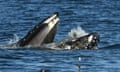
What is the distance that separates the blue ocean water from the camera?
3050 cm

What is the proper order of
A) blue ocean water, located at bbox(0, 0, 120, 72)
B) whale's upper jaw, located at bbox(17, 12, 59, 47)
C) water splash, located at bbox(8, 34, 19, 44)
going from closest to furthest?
blue ocean water, located at bbox(0, 0, 120, 72) → whale's upper jaw, located at bbox(17, 12, 59, 47) → water splash, located at bbox(8, 34, 19, 44)

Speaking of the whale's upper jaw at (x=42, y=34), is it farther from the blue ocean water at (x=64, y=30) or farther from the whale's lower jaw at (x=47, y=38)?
the blue ocean water at (x=64, y=30)

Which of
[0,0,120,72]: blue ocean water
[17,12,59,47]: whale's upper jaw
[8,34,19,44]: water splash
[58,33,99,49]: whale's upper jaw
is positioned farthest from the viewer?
[8,34,19,44]: water splash

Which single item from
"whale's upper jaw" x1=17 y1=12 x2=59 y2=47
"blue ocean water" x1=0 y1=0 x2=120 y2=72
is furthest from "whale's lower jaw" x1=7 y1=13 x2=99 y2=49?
"blue ocean water" x1=0 y1=0 x2=120 y2=72

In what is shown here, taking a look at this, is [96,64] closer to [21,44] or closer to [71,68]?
[71,68]

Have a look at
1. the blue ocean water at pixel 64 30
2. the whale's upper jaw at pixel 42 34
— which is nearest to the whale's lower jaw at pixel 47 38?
the whale's upper jaw at pixel 42 34

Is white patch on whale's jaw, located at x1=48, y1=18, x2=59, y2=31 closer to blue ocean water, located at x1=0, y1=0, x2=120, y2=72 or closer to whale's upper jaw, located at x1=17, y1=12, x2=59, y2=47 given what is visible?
whale's upper jaw, located at x1=17, y1=12, x2=59, y2=47

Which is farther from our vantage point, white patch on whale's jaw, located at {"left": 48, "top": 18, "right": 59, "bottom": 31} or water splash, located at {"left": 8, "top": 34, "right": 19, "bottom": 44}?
water splash, located at {"left": 8, "top": 34, "right": 19, "bottom": 44}

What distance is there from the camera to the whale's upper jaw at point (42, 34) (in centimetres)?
3509

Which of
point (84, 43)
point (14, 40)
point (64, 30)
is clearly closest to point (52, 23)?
point (84, 43)

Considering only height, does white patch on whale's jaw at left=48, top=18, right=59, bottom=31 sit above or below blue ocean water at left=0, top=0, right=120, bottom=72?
above

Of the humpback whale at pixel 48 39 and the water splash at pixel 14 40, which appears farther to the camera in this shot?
the water splash at pixel 14 40

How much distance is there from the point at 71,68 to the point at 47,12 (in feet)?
89.7

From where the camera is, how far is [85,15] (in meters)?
53.5
